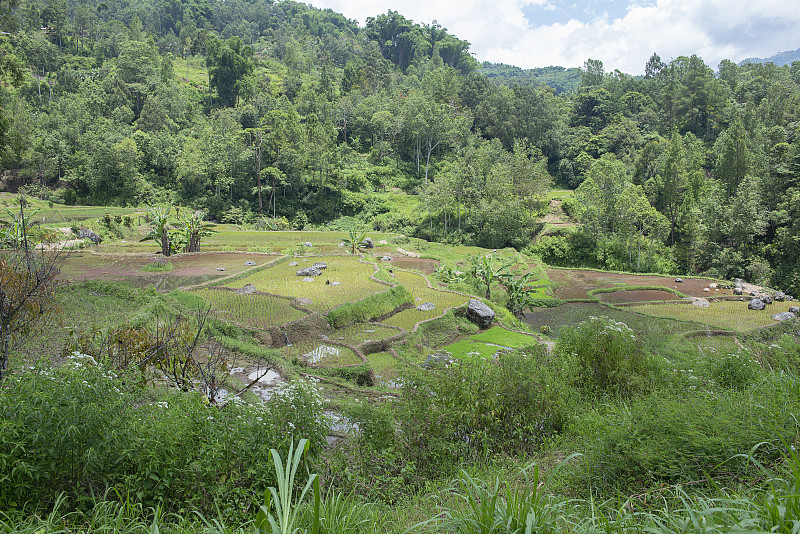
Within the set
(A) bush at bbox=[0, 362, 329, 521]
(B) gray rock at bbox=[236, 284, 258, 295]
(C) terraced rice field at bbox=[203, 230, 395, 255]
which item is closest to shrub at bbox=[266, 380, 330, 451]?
(A) bush at bbox=[0, 362, 329, 521]

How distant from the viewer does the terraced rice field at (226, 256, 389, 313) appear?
1708cm

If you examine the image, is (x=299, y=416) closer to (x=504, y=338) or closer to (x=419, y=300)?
(x=504, y=338)

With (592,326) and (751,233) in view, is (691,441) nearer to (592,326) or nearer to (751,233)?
(592,326)

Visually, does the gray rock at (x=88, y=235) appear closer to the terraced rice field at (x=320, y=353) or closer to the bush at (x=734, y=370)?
the terraced rice field at (x=320, y=353)

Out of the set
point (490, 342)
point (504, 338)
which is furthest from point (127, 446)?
point (504, 338)

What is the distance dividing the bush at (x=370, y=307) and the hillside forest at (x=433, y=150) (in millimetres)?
10482

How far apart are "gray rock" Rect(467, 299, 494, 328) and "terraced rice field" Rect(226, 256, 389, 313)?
3534mm

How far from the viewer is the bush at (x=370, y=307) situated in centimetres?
1562

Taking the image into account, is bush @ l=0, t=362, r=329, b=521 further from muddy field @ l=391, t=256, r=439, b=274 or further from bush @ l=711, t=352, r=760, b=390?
muddy field @ l=391, t=256, r=439, b=274

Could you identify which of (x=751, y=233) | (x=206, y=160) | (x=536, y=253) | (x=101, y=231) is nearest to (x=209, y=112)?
(x=206, y=160)

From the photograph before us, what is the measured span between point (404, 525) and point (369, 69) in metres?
84.6

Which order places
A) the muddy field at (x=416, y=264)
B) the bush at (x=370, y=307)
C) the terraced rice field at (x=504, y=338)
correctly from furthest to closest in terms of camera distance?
the muddy field at (x=416, y=264) → the terraced rice field at (x=504, y=338) → the bush at (x=370, y=307)

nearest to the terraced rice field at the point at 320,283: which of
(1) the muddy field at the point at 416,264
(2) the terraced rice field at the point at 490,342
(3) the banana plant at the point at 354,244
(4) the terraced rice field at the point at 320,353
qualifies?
(4) the terraced rice field at the point at 320,353

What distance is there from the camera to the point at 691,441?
455 cm
